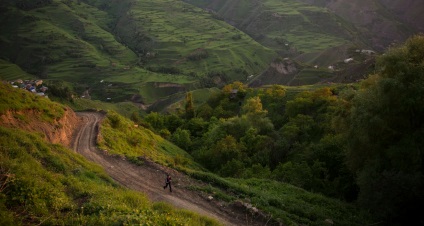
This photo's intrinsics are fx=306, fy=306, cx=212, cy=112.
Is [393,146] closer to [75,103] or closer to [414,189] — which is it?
[414,189]

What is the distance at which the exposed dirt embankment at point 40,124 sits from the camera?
2847cm

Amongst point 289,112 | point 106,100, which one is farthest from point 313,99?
point 106,100

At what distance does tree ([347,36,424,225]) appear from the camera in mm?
22078

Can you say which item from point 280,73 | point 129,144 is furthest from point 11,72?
point 129,144

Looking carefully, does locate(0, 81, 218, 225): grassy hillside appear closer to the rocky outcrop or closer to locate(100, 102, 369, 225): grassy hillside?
locate(100, 102, 369, 225): grassy hillside

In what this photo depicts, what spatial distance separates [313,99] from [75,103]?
7789cm

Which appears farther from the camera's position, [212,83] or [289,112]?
[212,83]

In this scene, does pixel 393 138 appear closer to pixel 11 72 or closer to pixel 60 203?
pixel 60 203

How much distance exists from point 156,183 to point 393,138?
2073cm

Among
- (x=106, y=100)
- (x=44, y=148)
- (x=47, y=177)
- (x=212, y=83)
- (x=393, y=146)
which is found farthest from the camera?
(x=212, y=83)

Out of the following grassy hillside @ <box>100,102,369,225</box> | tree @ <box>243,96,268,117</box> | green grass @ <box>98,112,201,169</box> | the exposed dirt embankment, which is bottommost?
tree @ <box>243,96,268,117</box>

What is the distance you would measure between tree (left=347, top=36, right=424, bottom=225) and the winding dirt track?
9897mm

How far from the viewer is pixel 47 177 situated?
15.7 meters

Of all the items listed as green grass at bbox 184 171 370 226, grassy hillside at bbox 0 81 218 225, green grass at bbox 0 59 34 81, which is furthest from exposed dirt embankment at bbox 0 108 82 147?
green grass at bbox 0 59 34 81
